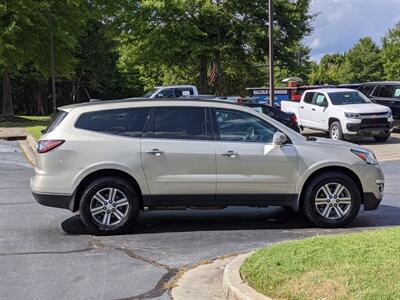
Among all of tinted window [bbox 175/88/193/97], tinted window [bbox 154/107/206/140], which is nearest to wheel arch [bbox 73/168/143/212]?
tinted window [bbox 154/107/206/140]

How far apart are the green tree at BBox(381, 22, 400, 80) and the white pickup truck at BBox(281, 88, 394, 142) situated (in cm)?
5180

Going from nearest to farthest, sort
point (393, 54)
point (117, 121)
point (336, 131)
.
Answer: point (117, 121)
point (336, 131)
point (393, 54)

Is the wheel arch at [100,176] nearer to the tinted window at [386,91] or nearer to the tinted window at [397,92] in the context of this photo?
the tinted window at [397,92]

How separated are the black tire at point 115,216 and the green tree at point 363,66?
8260 cm

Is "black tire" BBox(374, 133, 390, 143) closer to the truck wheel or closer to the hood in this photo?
the hood

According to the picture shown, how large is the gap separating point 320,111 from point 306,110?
99cm

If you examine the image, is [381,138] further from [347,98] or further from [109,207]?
[109,207]

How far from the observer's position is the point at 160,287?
18.6 feet

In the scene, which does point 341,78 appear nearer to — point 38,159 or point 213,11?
point 213,11

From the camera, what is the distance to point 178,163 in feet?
25.8

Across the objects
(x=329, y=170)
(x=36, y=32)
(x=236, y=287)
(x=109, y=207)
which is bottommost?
(x=236, y=287)

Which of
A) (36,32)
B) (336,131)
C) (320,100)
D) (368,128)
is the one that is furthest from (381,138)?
(36,32)

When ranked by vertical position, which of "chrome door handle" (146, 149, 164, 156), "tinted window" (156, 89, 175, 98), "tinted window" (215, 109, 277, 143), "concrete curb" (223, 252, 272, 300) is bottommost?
"concrete curb" (223, 252, 272, 300)

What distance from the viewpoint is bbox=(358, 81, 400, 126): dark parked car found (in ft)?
77.0
